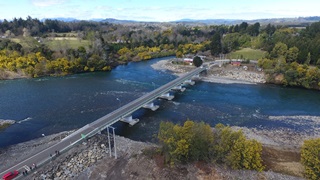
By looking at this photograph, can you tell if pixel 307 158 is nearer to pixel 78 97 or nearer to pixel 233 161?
pixel 233 161

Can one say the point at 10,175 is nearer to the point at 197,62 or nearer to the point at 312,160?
the point at 312,160

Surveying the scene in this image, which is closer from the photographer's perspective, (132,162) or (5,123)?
(132,162)

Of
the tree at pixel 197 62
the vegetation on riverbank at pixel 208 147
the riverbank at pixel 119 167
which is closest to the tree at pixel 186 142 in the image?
the vegetation on riverbank at pixel 208 147

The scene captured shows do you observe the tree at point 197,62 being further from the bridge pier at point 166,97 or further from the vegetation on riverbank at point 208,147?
the vegetation on riverbank at point 208,147

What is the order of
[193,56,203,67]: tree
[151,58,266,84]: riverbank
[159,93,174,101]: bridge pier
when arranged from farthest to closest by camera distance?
[193,56,203,67]: tree
[151,58,266,84]: riverbank
[159,93,174,101]: bridge pier

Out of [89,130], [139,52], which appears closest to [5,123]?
[89,130]

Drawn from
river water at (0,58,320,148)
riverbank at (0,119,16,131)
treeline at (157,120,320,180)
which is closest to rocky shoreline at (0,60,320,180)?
treeline at (157,120,320,180)

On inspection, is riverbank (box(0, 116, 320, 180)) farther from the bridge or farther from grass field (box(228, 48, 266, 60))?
grass field (box(228, 48, 266, 60))
